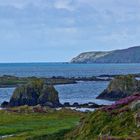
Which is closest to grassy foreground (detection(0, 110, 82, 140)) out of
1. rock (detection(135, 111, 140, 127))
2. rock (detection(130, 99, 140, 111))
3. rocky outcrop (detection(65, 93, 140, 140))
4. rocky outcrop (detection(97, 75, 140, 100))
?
rocky outcrop (detection(65, 93, 140, 140))

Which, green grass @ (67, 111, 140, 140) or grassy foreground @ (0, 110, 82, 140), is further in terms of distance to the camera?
grassy foreground @ (0, 110, 82, 140)

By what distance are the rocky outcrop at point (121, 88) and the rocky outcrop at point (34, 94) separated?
21781 millimetres

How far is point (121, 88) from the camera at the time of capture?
6078 inches

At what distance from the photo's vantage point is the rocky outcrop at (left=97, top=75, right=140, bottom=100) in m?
153

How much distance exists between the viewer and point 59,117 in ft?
292

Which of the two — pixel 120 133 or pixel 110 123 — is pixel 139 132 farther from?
pixel 110 123

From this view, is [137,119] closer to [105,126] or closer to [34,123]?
[105,126]

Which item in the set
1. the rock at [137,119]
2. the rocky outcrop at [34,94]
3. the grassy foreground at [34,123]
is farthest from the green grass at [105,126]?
the rocky outcrop at [34,94]

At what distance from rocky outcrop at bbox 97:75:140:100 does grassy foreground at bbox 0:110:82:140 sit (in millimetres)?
54185

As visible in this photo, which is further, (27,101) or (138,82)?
(138,82)

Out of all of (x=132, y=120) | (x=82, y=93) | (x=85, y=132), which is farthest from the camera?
(x=82, y=93)

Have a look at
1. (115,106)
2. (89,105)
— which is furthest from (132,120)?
(89,105)

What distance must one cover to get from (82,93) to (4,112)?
77.2m

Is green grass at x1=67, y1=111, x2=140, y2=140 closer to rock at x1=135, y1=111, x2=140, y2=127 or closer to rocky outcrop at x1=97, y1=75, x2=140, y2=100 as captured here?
rock at x1=135, y1=111, x2=140, y2=127
